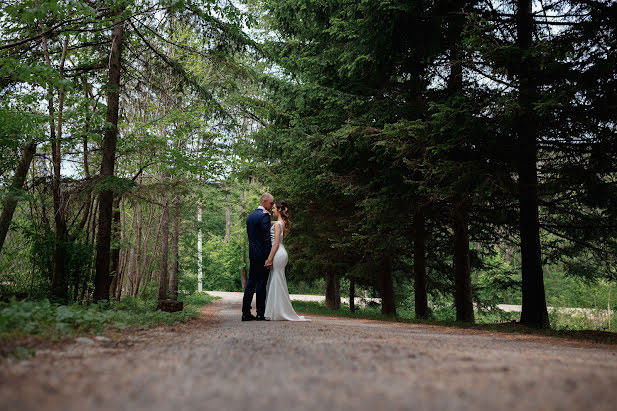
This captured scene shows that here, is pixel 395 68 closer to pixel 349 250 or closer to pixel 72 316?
pixel 349 250

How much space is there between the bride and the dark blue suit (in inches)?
7.2

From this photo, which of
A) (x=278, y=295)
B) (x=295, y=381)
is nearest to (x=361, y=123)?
(x=278, y=295)

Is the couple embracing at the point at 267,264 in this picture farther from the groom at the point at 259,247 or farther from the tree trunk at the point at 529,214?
the tree trunk at the point at 529,214

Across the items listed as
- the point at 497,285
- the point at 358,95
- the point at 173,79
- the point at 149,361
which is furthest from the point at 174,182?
the point at 497,285

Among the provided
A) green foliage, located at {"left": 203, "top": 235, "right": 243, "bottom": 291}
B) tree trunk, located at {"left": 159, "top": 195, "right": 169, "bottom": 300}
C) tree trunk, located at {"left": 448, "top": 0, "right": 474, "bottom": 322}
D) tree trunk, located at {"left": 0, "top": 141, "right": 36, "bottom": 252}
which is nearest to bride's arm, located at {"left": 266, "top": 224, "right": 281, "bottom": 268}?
tree trunk, located at {"left": 448, "top": 0, "right": 474, "bottom": 322}

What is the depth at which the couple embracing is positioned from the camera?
320 inches

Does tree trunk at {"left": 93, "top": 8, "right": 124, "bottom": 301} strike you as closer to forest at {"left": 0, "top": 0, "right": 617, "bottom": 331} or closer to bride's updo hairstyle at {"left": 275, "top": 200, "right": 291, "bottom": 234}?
forest at {"left": 0, "top": 0, "right": 617, "bottom": 331}

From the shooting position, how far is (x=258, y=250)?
8164 millimetres

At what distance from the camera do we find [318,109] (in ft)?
46.6

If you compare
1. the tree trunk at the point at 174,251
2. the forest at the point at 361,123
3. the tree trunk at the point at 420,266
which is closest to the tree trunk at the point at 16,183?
the forest at the point at 361,123

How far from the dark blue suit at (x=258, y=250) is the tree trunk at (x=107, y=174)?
375cm

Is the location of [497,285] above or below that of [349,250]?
below

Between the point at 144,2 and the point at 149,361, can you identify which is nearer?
the point at 149,361

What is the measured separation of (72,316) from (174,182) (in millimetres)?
7243
